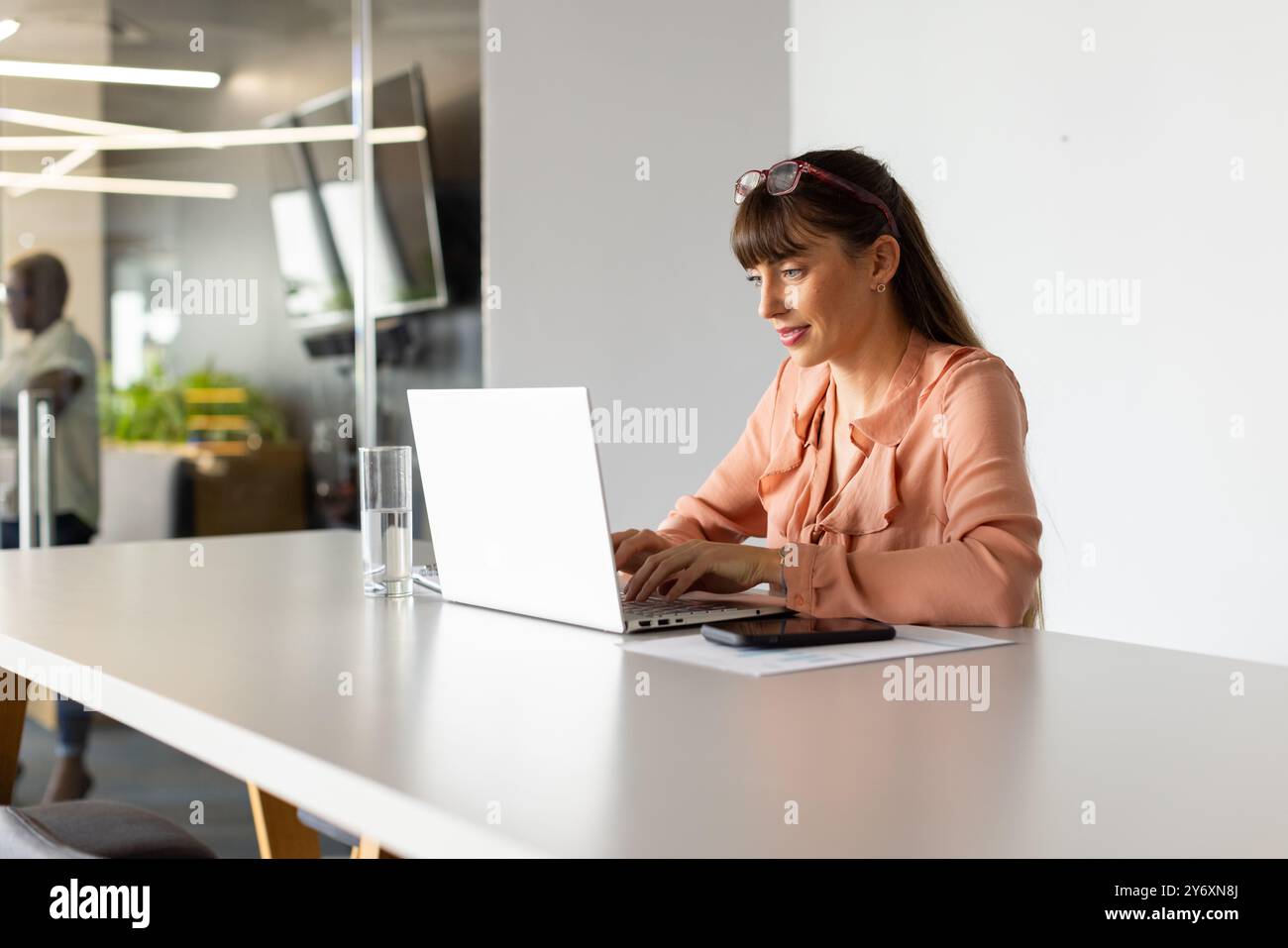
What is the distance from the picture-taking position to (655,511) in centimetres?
399

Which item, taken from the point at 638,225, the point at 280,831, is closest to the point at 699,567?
the point at 280,831

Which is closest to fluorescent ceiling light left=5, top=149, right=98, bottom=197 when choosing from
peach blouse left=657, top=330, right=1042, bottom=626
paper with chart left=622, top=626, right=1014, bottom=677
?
peach blouse left=657, top=330, right=1042, bottom=626

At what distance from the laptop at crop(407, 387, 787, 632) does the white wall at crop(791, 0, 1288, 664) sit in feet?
5.16

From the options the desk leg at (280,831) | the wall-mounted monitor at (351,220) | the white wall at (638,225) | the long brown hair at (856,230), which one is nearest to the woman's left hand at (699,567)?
the long brown hair at (856,230)

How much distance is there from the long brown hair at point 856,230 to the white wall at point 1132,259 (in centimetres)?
107

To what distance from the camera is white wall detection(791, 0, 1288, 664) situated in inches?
104

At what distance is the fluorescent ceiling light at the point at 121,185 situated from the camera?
3.68 meters

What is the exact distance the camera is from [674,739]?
34.9 inches

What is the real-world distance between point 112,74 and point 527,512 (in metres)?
3.06

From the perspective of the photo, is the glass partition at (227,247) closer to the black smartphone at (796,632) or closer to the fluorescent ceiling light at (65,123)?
the fluorescent ceiling light at (65,123)

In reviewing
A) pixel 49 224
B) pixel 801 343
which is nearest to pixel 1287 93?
pixel 801 343

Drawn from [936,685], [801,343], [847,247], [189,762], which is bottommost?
[189,762]

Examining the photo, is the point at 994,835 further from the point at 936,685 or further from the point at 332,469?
the point at 332,469

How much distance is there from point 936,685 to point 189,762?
3108mm
